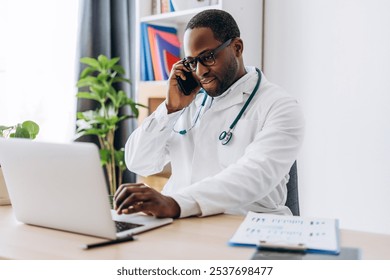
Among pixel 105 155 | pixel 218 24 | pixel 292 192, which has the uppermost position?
pixel 218 24

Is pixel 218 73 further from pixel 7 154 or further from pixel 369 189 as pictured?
pixel 369 189

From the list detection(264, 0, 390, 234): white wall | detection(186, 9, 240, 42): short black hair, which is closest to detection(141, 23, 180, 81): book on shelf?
detection(264, 0, 390, 234): white wall

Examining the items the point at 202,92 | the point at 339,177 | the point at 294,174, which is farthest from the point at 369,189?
the point at 202,92

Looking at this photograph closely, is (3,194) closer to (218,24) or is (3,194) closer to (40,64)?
(218,24)

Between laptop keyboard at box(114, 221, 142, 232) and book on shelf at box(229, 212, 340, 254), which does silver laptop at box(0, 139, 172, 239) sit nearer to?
laptop keyboard at box(114, 221, 142, 232)

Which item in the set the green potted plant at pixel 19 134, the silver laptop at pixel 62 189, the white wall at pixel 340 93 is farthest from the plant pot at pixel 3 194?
the white wall at pixel 340 93

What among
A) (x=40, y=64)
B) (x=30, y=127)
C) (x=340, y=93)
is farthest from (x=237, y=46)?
(x=40, y=64)

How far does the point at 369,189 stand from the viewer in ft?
7.97

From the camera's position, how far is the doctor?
62.2 inches

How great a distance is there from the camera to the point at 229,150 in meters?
1.76

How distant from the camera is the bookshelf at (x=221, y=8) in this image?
2.66m

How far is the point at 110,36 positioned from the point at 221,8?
1.11 metres

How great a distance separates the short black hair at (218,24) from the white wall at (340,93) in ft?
2.75

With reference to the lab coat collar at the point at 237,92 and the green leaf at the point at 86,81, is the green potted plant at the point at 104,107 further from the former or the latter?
the lab coat collar at the point at 237,92
